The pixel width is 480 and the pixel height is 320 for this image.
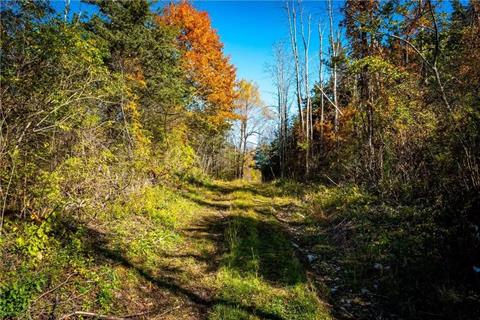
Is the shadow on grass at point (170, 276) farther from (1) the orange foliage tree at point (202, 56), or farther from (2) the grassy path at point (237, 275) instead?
(1) the orange foliage tree at point (202, 56)

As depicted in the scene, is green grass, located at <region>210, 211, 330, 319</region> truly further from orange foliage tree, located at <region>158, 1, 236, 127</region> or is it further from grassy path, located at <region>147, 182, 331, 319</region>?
orange foliage tree, located at <region>158, 1, 236, 127</region>

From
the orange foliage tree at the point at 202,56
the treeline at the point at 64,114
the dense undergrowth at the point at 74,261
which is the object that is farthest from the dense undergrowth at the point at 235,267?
the orange foliage tree at the point at 202,56

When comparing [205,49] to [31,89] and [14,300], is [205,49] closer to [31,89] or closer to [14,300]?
[31,89]

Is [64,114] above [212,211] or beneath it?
above

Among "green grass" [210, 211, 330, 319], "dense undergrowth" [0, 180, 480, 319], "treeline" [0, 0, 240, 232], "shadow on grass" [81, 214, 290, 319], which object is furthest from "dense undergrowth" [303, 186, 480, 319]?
"treeline" [0, 0, 240, 232]

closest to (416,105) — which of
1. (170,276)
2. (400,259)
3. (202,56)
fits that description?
(400,259)

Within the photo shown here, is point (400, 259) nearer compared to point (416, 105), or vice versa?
point (400, 259)

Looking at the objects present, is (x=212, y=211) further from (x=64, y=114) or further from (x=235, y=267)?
(x=64, y=114)

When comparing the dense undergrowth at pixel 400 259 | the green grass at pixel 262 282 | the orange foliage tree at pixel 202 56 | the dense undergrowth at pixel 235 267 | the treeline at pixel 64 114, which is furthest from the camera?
the orange foliage tree at pixel 202 56

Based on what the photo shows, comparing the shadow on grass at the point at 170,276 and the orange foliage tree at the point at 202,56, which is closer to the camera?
the shadow on grass at the point at 170,276

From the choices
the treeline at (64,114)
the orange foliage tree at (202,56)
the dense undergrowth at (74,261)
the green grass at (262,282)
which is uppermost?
the orange foliage tree at (202,56)

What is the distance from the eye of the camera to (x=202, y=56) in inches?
777

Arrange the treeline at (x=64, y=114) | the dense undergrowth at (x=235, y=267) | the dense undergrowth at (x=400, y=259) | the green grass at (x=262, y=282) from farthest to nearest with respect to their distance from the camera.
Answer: the treeline at (x=64, y=114) < the green grass at (x=262, y=282) < the dense undergrowth at (x=400, y=259) < the dense undergrowth at (x=235, y=267)

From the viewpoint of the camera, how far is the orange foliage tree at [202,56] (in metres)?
19.5
